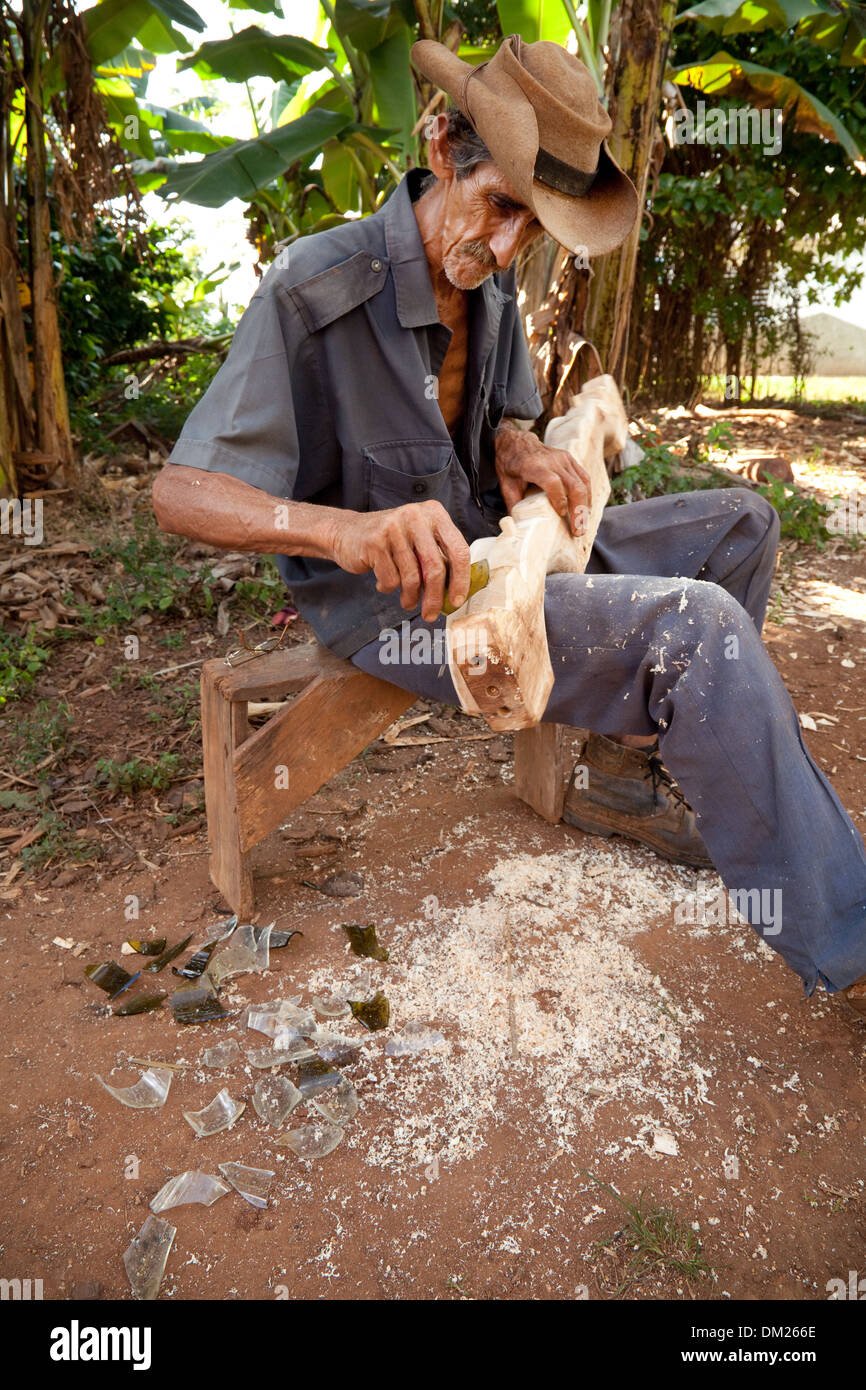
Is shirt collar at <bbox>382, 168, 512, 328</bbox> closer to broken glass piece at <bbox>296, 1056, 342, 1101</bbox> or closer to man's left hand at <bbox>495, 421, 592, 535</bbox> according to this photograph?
man's left hand at <bbox>495, 421, 592, 535</bbox>

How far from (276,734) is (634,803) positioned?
3.29 feet

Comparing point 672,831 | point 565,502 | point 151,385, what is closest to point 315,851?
point 672,831

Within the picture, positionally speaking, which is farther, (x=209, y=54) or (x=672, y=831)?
(x=209, y=54)

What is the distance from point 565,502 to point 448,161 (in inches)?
30.9

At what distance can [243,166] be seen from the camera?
13.6ft

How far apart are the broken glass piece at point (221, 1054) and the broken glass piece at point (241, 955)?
7.8 inches

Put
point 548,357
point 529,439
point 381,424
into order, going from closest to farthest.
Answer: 1. point 381,424
2. point 529,439
3. point 548,357

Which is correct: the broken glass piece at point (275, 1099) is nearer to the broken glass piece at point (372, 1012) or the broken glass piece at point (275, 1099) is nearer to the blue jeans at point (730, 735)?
the broken glass piece at point (372, 1012)

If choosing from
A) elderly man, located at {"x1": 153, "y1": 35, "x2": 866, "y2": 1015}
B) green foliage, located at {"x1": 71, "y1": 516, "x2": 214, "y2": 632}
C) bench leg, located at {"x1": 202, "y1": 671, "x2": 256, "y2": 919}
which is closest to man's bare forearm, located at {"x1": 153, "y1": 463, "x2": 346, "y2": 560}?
elderly man, located at {"x1": 153, "y1": 35, "x2": 866, "y2": 1015}

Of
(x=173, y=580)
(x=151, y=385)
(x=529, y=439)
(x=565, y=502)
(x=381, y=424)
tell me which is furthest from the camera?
(x=151, y=385)

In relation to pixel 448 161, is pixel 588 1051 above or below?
below

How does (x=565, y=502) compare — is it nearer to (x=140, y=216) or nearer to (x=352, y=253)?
(x=352, y=253)

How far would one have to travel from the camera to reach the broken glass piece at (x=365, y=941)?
220 centimetres

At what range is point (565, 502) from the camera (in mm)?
2309
